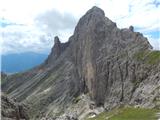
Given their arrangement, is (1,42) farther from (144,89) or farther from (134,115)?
(144,89)

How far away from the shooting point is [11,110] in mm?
35688

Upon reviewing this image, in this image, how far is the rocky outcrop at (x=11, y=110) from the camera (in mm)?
34078

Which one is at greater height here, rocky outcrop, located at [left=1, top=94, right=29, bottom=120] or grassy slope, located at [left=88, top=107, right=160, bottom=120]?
rocky outcrop, located at [left=1, top=94, right=29, bottom=120]

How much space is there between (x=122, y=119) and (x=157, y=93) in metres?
77.3

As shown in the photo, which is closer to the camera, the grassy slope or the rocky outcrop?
the rocky outcrop

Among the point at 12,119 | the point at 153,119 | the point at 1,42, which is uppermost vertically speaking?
the point at 1,42

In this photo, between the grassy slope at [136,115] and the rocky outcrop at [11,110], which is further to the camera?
the grassy slope at [136,115]

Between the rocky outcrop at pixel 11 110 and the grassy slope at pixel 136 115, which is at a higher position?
the rocky outcrop at pixel 11 110

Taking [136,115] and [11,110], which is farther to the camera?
[136,115]

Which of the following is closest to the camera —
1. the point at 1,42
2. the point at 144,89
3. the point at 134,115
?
the point at 1,42

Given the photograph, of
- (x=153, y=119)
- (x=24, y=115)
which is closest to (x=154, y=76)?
(x=153, y=119)

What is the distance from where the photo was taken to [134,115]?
9012 cm

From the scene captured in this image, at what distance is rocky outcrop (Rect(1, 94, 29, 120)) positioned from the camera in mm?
34078

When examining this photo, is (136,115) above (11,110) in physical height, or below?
below
